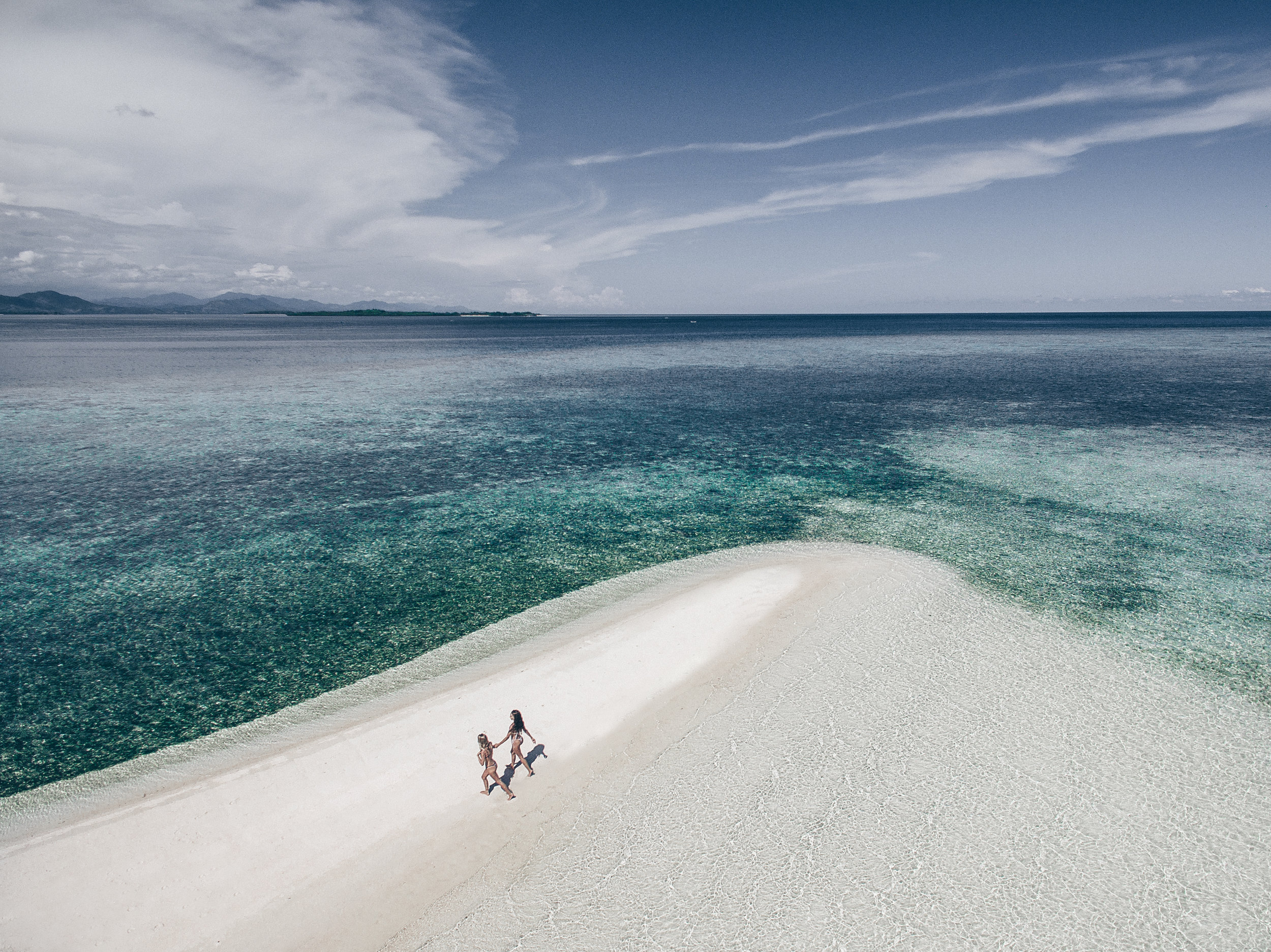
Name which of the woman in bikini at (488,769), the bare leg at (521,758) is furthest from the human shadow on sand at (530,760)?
the woman in bikini at (488,769)

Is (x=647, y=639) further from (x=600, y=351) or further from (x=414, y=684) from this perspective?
(x=600, y=351)

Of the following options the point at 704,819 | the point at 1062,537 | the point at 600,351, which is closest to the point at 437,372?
the point at 600,351

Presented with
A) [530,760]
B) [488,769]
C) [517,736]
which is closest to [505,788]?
[488,769]

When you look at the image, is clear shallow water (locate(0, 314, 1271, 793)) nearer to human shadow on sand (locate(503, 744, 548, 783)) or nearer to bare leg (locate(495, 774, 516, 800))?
human shadow on sand (locate(503, 744, 548, 783))

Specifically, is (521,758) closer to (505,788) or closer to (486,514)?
(505,788)

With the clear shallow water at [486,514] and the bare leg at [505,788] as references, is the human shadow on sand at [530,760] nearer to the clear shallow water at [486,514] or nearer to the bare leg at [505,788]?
the bare leg at [505,788]

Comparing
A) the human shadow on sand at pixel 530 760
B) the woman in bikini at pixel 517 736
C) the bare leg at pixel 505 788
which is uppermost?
the woman in bikini at pixel 517 736
